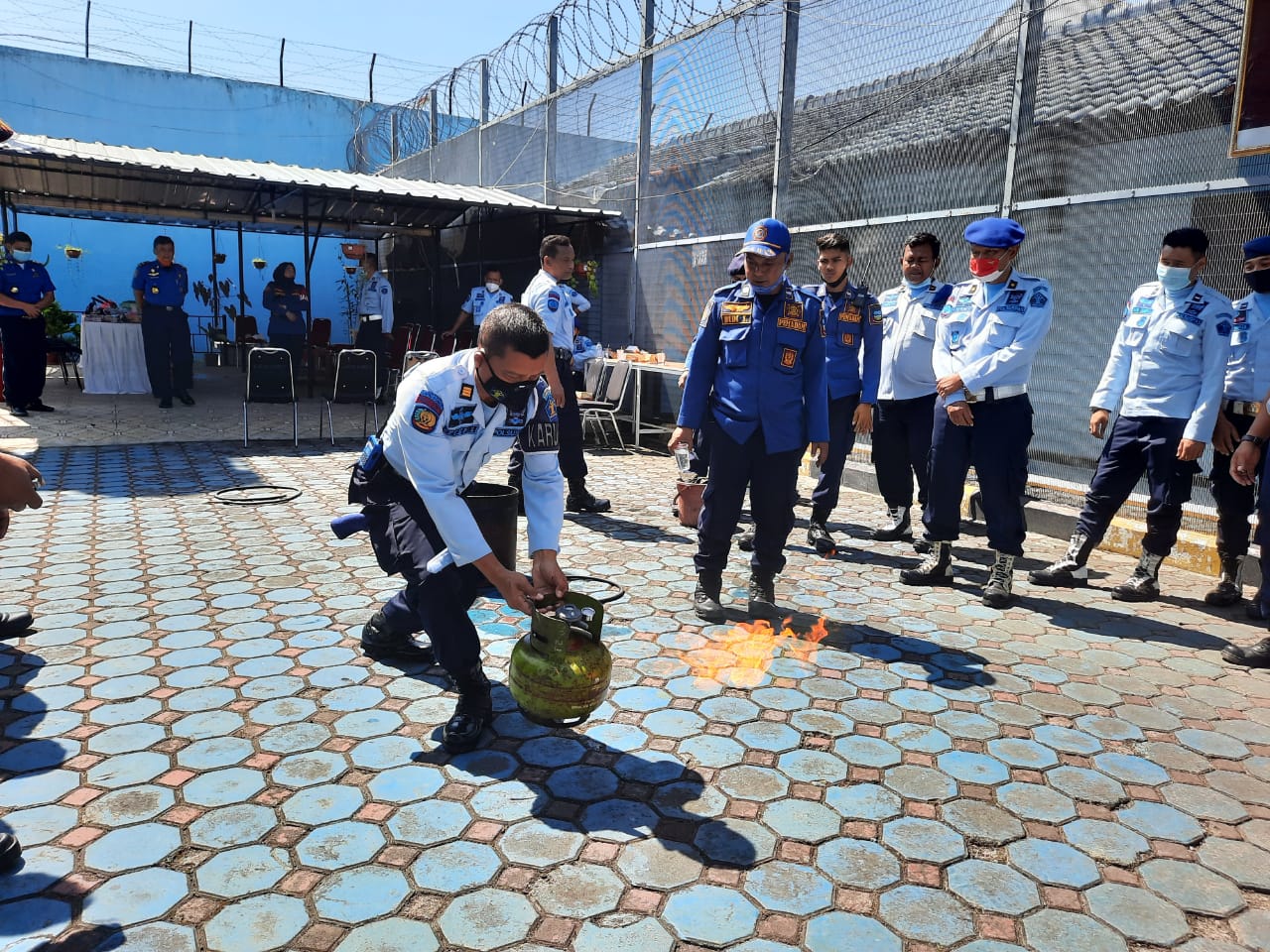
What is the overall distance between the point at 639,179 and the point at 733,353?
746cm

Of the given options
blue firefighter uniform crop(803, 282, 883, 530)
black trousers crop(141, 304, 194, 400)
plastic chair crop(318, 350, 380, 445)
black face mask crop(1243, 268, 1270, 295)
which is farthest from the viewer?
black trousers crop(141, 304, 194, 400)

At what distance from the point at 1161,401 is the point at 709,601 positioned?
2824mm

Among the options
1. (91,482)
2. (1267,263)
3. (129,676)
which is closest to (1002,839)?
(129,676)

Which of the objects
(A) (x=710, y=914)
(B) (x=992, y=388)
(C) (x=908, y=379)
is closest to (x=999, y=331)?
(B) (x=992, y=388)

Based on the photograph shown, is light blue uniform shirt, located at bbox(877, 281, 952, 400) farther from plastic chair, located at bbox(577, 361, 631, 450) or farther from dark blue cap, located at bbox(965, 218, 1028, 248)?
plastic chair, located at bbox(577, 361, 631, 450)

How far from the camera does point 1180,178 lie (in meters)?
5.38

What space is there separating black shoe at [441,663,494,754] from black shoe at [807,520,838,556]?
10.5 ft

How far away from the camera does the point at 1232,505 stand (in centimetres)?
477

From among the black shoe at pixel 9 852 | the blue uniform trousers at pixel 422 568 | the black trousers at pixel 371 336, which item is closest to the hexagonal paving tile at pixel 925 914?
the blue uniform trousers at pixel 422 568

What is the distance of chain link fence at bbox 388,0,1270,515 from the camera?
5449 millimetres

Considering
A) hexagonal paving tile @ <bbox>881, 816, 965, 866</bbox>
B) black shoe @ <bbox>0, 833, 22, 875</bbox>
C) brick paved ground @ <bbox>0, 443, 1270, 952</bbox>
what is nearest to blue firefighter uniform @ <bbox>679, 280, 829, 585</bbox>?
brick paved ground @ <bbox>0, 443, 1270, 952</bbox>

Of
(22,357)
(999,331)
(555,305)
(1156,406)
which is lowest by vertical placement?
(1156,406)

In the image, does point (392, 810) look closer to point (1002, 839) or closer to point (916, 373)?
point (1002, 839)

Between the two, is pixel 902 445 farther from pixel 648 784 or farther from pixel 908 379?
pixel 648 784
